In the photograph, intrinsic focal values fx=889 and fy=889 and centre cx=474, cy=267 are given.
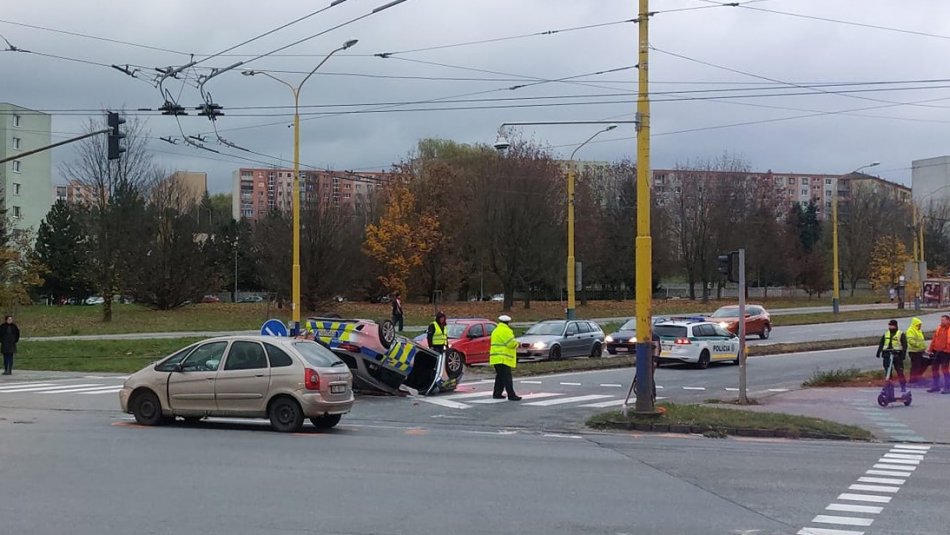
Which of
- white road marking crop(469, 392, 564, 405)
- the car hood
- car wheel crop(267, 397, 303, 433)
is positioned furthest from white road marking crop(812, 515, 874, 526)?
the car hood

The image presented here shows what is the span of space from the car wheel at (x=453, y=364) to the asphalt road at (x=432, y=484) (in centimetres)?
665

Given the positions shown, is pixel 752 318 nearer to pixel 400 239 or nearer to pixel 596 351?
pixel 596 351

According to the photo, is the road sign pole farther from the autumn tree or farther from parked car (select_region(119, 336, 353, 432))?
the autumn tree

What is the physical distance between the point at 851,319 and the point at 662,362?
3192cm

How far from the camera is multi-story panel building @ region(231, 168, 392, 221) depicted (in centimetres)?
5491

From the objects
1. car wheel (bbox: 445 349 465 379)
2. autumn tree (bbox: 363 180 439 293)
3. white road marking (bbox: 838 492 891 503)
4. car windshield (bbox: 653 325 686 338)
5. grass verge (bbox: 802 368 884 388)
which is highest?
autumn tree (bbox: 363 180 439 293)

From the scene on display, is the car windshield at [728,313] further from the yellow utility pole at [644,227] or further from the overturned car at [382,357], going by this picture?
the yellow utility pole at [644,227]

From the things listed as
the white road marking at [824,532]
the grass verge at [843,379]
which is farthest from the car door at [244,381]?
the grass verge at [843,379]

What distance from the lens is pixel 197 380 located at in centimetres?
1454

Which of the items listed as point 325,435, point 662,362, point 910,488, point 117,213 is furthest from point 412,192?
point 910,488

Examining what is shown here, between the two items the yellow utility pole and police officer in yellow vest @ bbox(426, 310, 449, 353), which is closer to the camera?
the yellow utility pole

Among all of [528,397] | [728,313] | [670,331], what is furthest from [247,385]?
[728,313]

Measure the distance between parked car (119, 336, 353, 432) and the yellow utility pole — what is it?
500 centimetres

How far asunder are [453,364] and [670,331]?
9.49 m
